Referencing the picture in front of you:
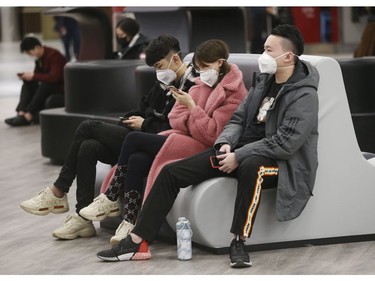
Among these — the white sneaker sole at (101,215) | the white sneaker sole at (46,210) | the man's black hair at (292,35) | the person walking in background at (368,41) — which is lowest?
the white sneaker sole at (46,210)

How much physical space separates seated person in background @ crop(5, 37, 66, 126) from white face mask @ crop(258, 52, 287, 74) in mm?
5629

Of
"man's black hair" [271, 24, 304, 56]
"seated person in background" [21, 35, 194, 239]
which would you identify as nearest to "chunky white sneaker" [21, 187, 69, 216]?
"seated person in background" [21, 35, 194, 239]

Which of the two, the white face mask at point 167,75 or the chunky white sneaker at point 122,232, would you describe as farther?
the white face mask at point 167,75

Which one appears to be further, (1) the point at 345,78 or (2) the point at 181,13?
(2) the point at 181,13

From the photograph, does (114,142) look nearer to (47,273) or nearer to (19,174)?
(47,273)

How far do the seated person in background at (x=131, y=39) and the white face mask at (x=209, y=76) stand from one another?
149 inches

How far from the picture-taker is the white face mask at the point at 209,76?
518 centimetres

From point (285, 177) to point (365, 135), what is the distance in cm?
277

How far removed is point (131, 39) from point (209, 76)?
3938 mm

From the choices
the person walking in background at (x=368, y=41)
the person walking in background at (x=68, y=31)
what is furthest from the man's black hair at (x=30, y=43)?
the person walking in background at (x=68, y=31)

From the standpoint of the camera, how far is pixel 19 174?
791 cm

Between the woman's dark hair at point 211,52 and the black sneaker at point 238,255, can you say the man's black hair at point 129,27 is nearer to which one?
the woman's dark hair at point 211,52

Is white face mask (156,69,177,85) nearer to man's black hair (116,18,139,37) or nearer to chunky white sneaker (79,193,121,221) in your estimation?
chunky white sneaker (79,193,121,221)

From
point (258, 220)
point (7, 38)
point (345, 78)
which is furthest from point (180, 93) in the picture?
point (7, 38)
